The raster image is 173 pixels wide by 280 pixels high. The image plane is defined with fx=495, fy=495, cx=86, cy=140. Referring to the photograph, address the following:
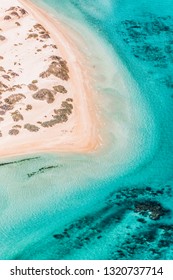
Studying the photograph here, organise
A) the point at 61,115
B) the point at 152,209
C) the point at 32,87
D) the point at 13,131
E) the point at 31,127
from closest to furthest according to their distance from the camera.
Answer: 1. the point at 152,209
2. the point at 13,131
3. the point at 31,127
4. the point at 61,115
5. the point at 32,87

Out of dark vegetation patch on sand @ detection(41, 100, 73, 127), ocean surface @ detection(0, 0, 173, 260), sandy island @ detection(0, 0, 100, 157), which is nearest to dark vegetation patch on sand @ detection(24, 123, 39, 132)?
sandy island @ detection(0, 0, 100, 157)

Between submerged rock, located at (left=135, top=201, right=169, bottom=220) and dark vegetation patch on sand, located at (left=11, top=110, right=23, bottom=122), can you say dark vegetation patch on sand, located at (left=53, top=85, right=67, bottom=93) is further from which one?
submerged rock, located at (left=135, top=201, right=169, bottom=220)

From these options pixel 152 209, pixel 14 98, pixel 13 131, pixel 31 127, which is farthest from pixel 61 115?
pixel 152 209

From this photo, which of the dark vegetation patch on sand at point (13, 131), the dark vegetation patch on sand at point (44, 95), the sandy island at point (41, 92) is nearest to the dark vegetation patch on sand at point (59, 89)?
the sandy island at point (41, 92)

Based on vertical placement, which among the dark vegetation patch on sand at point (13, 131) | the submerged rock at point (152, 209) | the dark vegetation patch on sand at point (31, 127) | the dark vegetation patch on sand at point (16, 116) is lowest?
the submerged rock at point (152, 209)

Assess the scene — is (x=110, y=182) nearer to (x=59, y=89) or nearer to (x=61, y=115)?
(x=61, y=115)

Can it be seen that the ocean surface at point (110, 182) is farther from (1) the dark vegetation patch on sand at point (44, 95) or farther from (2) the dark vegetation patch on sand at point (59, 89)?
(1) the dark vegetation patch on sand at point (44, 95)

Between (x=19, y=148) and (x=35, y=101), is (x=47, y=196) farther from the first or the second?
(x=35, y=101)
